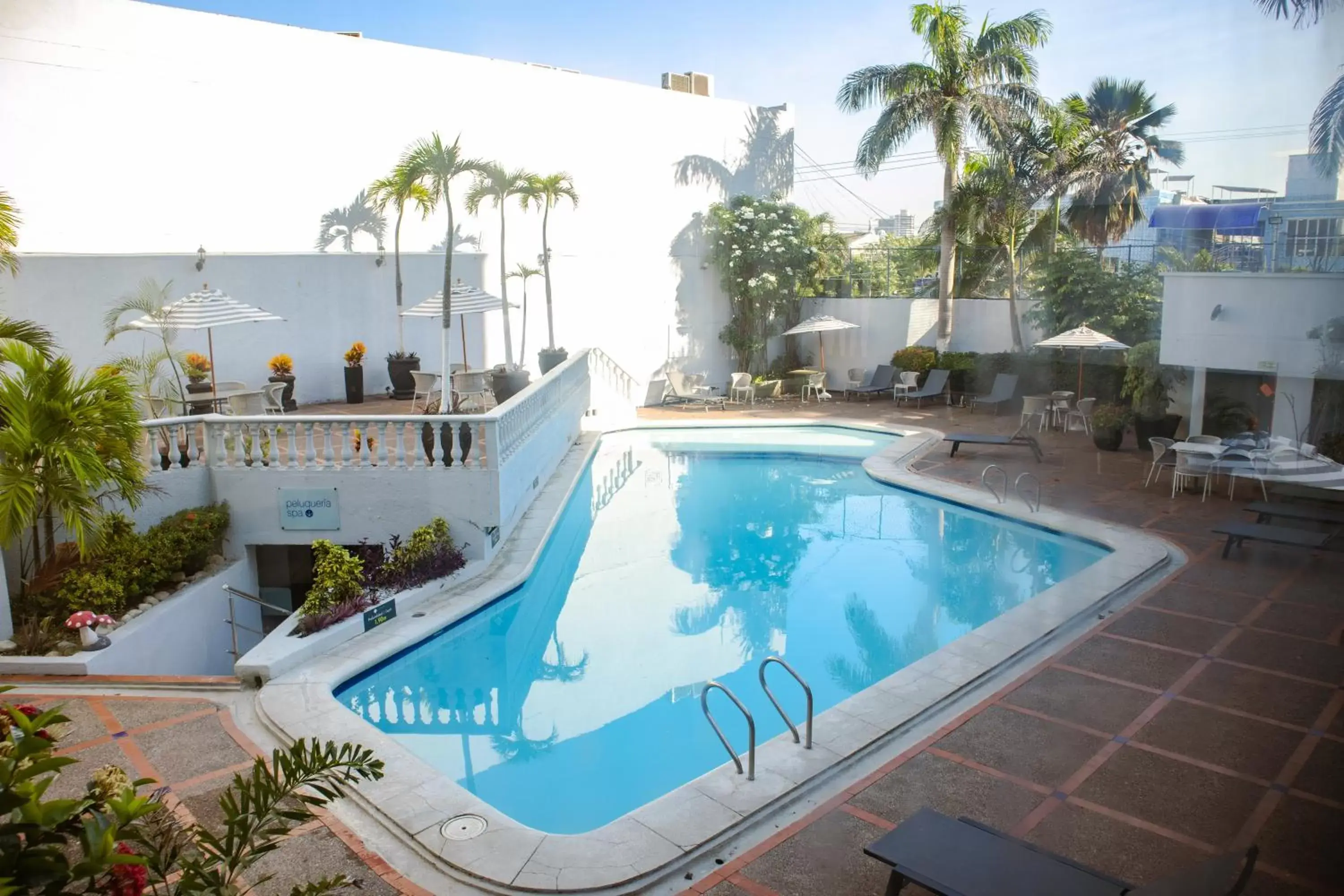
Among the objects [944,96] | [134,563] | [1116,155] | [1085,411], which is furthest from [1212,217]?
[944,96]

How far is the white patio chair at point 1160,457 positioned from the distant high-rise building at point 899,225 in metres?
11.5

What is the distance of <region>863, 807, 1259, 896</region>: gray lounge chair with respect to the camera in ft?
14.4

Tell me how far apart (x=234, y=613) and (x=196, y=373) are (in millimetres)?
4994

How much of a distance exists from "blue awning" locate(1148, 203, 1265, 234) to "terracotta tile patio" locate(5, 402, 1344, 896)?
2.63m

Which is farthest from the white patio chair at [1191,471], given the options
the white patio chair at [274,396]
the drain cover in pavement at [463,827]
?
the white patio chair at [274,396]

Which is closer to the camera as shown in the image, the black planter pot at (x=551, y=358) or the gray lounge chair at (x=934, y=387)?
the black planter pot at (x=551, y=358)

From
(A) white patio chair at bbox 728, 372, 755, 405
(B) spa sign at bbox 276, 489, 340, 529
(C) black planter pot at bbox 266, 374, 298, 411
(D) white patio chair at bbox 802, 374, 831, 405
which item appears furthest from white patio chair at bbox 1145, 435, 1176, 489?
(C) black planter pot at bbox 266, 374, 298, 411

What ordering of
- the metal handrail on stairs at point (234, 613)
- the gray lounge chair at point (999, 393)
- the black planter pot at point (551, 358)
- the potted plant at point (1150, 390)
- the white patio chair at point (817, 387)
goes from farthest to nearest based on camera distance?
the white patio chair at point (817, 387) < the black planter pot at point (551, 358) < the gray lounge chair at point (999, 393) < the potted plant at point (1150, 390) < the metal handrail on stairs at point (234, 613)

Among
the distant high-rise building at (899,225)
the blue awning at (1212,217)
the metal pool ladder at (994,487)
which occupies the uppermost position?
the distant high-rise building at (899,225)

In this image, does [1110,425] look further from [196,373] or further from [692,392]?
[196,373]

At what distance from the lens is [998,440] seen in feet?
51.3

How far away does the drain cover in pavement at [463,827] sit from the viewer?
5430mm

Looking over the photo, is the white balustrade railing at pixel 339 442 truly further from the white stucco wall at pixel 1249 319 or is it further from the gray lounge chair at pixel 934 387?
the gray lounge chair at pixel 934 387

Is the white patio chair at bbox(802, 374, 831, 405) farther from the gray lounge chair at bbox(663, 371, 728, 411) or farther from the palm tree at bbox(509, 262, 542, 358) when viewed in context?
the palm tree at bbox(509, 262, 542, 358)
